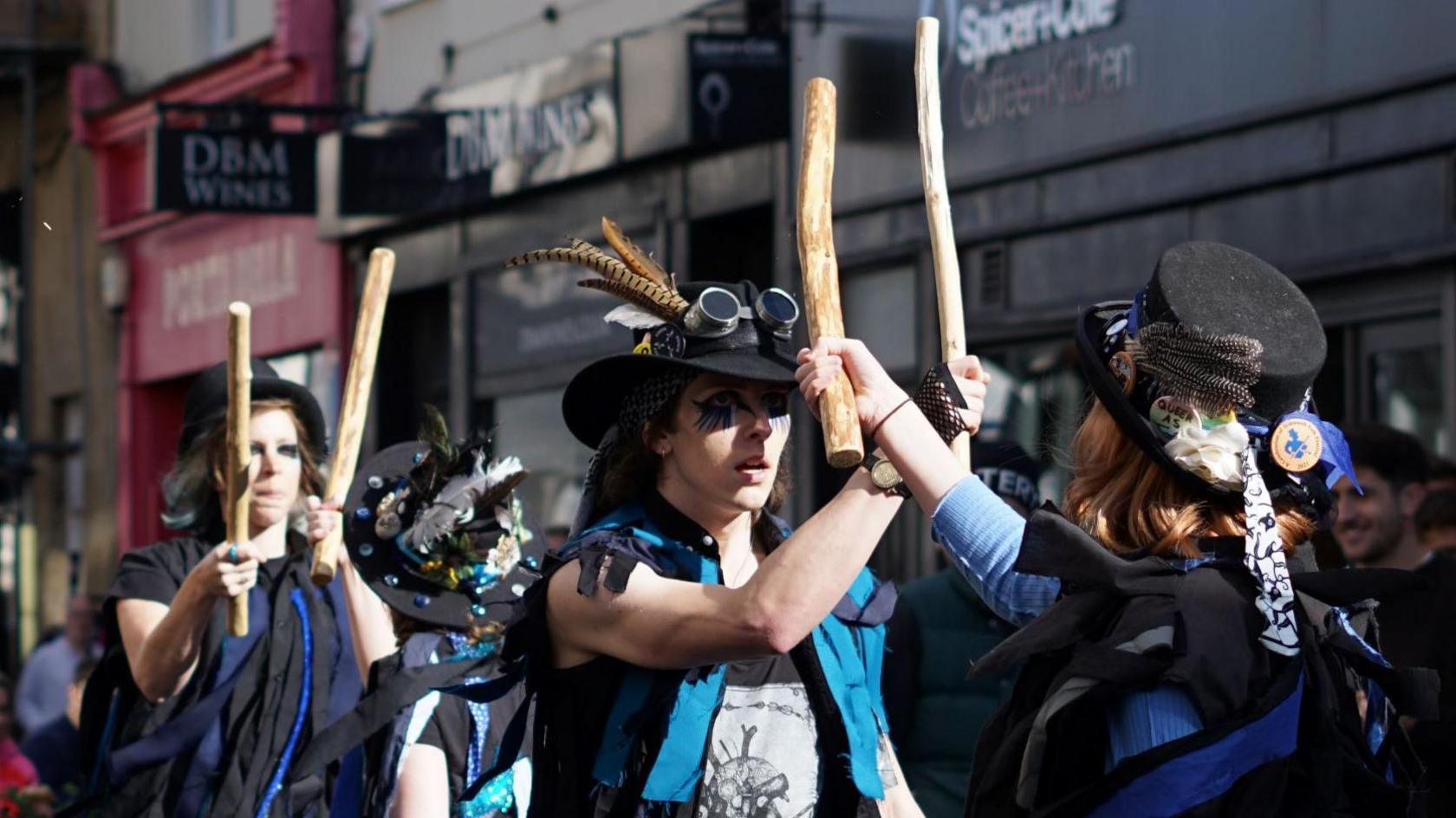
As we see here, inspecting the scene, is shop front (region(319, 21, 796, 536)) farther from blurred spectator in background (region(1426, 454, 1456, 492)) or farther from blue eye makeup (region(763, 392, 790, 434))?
blue eye makeup (region(763, 392, 790, 434))

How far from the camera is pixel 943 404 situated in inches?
133

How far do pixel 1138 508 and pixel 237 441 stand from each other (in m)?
2.65

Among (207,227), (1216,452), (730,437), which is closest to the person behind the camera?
(1216,452)

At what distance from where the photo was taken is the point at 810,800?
13.2 ft

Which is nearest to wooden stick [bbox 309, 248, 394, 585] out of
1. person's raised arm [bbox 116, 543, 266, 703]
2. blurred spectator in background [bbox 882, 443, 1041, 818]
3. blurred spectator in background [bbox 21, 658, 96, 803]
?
person's raised arm [bbox 116, 543, 266, 703]

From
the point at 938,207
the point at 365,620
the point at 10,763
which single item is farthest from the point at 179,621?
the point at 10,763

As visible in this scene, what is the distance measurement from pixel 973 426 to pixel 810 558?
1.05 ft

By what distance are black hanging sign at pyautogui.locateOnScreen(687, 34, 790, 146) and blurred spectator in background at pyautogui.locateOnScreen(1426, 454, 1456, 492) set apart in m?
5.89

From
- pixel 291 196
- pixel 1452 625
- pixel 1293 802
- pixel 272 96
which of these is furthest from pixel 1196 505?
pixel 272 96

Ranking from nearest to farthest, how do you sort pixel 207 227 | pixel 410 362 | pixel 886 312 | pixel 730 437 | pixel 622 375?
pixel 730 437
pixel 622 375
pixel 886 312
pixel 410 362
pixel 207 227

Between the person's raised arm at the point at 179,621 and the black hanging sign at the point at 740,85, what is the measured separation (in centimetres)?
731

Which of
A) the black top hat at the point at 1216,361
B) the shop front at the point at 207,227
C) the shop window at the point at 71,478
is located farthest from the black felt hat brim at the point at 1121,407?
the shop window at the point at 71,478

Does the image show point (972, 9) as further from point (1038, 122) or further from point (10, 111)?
point (10, 111)

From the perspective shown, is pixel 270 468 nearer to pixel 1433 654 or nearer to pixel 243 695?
pixel 243 695
